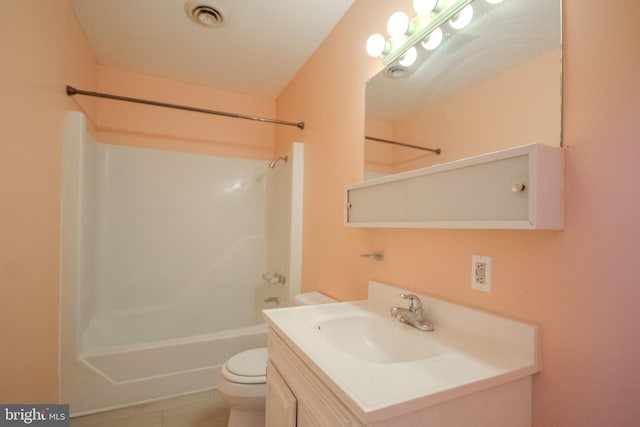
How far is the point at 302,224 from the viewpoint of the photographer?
2.22 metres

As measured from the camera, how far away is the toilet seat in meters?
1.42

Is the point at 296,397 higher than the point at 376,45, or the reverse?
the point at 376,45

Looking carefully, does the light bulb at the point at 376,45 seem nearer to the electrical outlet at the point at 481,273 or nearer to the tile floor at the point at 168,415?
the electrical outlet at the point at 481,273

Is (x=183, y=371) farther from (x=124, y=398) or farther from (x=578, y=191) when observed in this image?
(x=578, y=191)

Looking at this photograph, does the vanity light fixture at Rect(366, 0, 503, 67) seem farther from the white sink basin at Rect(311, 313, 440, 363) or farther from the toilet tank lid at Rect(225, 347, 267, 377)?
the toilet tank lid at Rect(225, 347, 267, 377)

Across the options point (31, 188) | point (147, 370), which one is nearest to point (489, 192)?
point (31, 188)

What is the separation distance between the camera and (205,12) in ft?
5.61

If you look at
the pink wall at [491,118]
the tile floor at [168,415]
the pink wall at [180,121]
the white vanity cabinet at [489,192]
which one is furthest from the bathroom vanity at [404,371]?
the pink wall at [180,121]

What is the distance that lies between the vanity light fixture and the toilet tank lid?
1.65m

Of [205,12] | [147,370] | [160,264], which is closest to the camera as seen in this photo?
[205,12]

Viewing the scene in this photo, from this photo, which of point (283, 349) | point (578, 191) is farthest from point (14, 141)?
point (578, 191)

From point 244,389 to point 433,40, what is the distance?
1772 millimetres

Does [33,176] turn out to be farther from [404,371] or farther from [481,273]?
[481,273]

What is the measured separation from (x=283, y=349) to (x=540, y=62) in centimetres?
118
